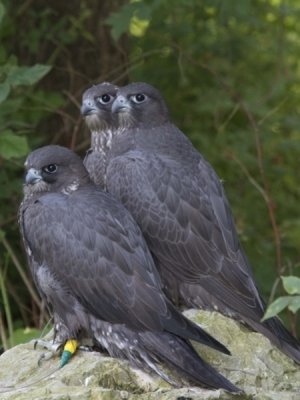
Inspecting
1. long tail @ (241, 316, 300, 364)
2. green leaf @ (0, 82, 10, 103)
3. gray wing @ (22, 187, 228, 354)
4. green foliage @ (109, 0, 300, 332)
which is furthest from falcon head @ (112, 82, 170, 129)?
Answer: green foliage @ (109, 0, 300, 332)

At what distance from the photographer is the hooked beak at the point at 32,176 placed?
4.77 meters

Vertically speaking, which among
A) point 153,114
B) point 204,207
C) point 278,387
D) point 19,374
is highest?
point 153,114

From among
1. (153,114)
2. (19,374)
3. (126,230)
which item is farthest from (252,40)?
(19,374)

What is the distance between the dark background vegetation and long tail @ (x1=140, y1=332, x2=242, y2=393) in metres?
2.12

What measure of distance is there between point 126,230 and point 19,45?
3.61 meters

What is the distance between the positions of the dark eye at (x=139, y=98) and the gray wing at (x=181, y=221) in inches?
24.0

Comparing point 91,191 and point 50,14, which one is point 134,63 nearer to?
point 50,14

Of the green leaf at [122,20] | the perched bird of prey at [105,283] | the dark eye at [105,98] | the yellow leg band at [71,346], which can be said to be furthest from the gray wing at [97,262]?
the green leaf at [122,20]

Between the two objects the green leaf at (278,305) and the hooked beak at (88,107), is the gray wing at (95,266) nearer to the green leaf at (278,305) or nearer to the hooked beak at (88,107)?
the green leaf at (278,305)

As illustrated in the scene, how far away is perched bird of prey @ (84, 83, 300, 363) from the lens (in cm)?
484

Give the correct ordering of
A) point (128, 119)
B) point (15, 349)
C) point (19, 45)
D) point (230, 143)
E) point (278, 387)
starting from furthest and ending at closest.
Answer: point (230, 143) < point (19, 45) < point (128, 119) < point (15, 349) < point (278, 387)

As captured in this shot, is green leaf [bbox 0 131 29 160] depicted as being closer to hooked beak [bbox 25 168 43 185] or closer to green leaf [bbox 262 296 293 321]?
hooked beak [bbox 25 168 43 185]

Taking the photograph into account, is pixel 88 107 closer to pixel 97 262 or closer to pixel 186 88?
pixel 97 262

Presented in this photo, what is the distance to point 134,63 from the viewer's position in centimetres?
803
